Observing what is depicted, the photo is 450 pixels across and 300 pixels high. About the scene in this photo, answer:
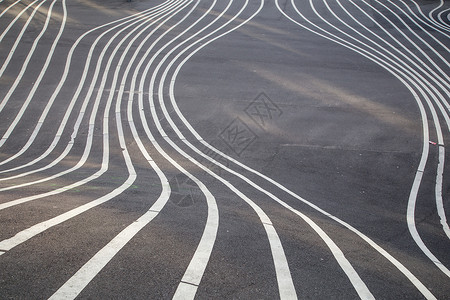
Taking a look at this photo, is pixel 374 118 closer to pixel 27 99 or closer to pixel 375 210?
pixel 375 210

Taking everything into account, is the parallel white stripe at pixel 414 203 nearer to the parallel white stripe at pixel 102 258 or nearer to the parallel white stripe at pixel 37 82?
the parallel white stripe at pixel 102 258

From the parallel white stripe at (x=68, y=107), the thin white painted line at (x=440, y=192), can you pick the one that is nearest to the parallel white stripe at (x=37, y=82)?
the parallel white stripe at (x=68, y=107)

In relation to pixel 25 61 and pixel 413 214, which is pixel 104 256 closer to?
pixel 413 214

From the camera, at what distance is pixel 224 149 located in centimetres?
1392

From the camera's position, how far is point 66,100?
17031mm

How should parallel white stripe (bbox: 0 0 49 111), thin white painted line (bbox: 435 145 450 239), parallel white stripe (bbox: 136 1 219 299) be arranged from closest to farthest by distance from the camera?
parallel white stripe (bbox: 136 1 219 299) < thin white painted line (bbox: 435 145 450 239) < parallel white stripe (bbox: 0 0 49 111)

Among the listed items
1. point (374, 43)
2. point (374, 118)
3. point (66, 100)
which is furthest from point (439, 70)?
point (66, 100)

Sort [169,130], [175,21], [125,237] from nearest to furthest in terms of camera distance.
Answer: [125,237]
[169,130]
[175,21]

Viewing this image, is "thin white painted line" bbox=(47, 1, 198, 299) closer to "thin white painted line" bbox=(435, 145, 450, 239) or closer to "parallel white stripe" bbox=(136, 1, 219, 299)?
"parallel white stripe" bbox=(136, 1, 219, 299)

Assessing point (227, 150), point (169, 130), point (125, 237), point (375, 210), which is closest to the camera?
point (125, 237)

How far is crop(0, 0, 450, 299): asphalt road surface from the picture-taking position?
5.47 metres

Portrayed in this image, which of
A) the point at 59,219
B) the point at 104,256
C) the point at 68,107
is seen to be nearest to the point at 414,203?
the point at 104,256

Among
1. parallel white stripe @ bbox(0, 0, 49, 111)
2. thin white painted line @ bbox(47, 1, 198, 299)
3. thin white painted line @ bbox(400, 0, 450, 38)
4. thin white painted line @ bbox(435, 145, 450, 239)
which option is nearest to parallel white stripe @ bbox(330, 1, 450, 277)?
thin white painted line @ bbox(435, 145, 450, 239)

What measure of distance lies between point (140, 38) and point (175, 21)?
395 centimetres
